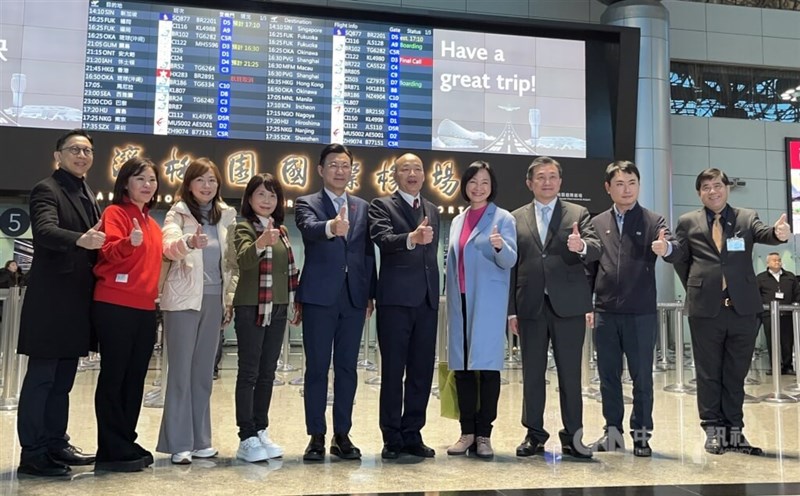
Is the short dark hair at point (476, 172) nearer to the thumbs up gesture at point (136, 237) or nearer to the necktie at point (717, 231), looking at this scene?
the necktie at point (717, 231)

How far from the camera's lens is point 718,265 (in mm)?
3668

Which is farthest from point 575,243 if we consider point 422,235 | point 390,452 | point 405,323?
point 390,452

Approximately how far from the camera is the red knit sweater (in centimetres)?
292

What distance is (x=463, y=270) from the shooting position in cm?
347

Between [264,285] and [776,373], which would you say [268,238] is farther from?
[776,373]

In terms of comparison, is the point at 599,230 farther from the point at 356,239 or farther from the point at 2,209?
the point at 2,209

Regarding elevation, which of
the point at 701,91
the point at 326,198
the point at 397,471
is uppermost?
the point at 701,91

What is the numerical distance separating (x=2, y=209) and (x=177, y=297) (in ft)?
23.0

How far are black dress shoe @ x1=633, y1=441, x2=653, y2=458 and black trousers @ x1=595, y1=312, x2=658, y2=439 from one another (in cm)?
4

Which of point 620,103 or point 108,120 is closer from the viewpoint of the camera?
point 108,120

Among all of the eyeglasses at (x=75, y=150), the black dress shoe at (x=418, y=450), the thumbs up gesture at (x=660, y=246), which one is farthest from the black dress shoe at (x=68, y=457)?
the thumbs up gesture at (x=660, y=246)

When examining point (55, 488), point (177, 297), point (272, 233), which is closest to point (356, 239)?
point (272, 233)

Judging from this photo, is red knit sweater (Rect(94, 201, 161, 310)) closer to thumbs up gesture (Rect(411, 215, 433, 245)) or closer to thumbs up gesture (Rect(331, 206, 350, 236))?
thumbs up gesture (Rect(331, 206, 350, 236))

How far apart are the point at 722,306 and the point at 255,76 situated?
20.7 ft
